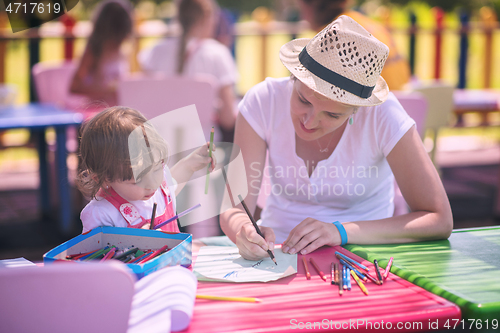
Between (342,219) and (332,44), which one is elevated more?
(332,44)

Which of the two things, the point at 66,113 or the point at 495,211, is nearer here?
the point at 66,113

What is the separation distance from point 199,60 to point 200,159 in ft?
7.72

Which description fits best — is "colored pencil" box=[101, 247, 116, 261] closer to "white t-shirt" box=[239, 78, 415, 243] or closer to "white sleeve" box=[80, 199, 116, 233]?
"white sleeve" box=[80, 199, 116, 233]

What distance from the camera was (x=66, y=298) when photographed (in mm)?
797

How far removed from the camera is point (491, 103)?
14.8 ft

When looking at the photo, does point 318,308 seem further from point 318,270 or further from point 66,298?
point 66,298

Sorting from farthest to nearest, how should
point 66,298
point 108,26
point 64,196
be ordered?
point 108,26
point 64,196
point 66,298

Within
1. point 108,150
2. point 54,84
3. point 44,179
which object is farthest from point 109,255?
point 54,84

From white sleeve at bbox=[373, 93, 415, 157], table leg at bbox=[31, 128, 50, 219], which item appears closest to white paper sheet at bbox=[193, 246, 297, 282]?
white sleeve at bbox=[373, 93, 415, 157]

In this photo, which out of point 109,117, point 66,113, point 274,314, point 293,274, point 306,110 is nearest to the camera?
point 274,314

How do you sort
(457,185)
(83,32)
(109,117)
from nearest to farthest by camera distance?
(109,117), (457,185), (83,32)

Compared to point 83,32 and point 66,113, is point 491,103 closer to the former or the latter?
point 66,113

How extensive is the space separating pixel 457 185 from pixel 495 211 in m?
0.90

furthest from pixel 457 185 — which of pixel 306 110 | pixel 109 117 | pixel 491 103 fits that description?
pixel 109 117
